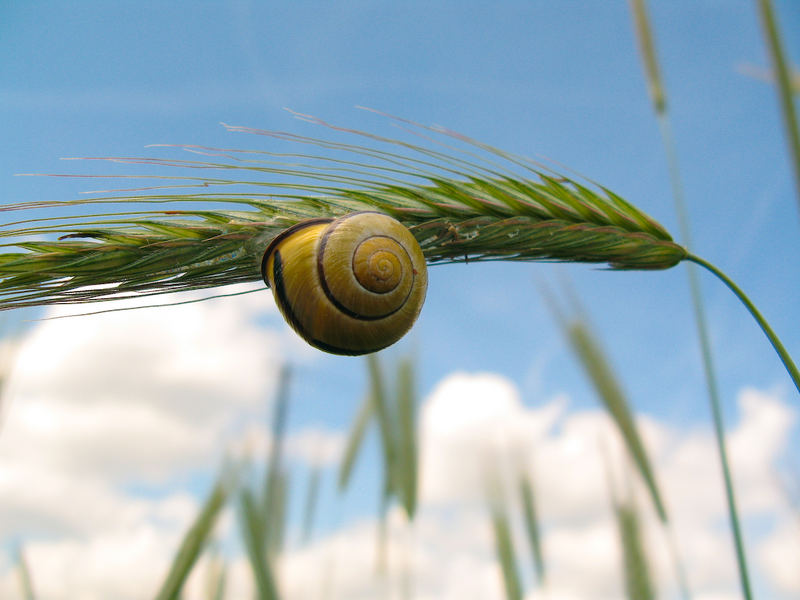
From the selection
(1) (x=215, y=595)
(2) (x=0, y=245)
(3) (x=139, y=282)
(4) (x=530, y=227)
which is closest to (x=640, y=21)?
(4) (x=530, y=227)

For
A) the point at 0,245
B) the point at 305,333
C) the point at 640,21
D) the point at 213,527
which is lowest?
the point at 213,527

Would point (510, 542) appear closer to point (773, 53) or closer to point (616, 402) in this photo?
point (616, 402)

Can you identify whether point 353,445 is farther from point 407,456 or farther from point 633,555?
point 633,555

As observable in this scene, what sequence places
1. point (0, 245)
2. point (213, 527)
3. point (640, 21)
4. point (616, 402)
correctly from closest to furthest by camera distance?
point (0, 245) → point (213, 527) → point (616, 402) → point (640, 21)

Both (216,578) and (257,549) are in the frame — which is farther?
(216,578)

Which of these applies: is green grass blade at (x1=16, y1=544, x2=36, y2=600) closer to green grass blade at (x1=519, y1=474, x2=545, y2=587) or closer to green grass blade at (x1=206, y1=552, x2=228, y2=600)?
green grass blade at (x1=206, y1=552, x2=228, y2=600)

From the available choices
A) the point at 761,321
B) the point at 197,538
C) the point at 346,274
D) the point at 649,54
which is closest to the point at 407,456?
the point at 197,538

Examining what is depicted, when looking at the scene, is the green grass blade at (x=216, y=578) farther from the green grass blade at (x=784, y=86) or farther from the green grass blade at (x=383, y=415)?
the green grass blade at (x=784, y=86)
